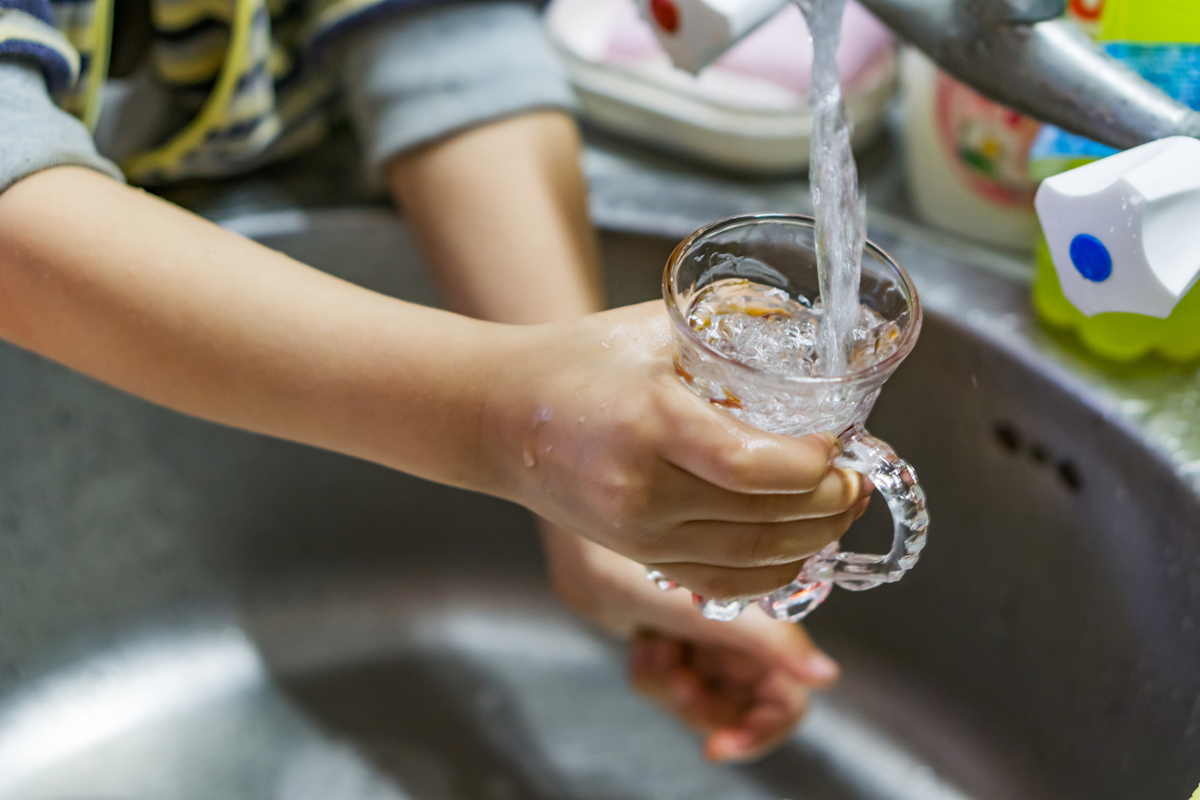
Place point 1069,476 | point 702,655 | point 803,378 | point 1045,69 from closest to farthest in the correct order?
point 803,378, point 1045,69, point 1069,476, point 702,655

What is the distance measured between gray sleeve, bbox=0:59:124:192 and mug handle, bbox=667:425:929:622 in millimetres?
327

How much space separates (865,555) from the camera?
41cm

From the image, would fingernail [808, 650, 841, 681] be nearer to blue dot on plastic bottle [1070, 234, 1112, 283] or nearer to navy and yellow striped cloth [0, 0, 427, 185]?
blue dot on plastic bottle [1070, 234, 1112, 283]

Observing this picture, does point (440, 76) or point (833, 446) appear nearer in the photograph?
point (833, 446)

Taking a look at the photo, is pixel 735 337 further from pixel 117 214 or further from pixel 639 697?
pixel 639 697

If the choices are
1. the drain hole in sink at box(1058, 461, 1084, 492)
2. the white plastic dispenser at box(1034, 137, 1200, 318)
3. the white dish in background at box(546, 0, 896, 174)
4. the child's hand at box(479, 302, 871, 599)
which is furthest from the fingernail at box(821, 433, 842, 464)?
the white dish in background at box(546, 0, 896, 174)

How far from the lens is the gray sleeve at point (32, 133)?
0.47 meters

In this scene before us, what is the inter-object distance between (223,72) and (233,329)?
245 mm

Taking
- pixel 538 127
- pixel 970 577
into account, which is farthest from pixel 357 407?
pixel 970 577

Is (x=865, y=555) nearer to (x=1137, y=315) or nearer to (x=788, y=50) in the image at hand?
(x=1137, y=315)

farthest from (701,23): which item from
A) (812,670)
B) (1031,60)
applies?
(812,670)

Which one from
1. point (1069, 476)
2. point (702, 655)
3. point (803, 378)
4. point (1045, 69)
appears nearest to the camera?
point (803, 378)

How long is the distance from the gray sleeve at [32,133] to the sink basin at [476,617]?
0.54 feet

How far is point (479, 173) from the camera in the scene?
0.64 meters
